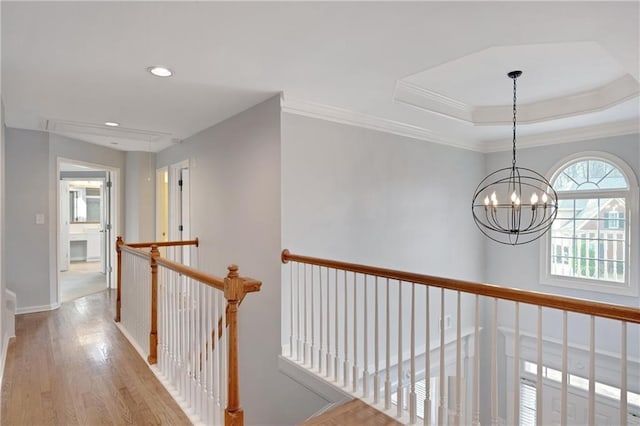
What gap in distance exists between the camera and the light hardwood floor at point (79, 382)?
223 cm

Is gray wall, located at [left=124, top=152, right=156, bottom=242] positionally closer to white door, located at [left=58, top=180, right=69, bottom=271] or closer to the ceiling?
the ceiling

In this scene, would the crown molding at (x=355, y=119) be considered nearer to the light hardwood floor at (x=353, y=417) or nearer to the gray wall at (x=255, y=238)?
the gray wall at (x=255, y=238)

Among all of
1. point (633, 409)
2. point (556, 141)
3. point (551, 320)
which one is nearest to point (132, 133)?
point (556, 141)

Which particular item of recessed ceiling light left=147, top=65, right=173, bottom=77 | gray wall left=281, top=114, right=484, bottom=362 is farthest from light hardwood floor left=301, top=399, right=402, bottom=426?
recessed ceiling light left=147, top=65, right=173, bottom=77

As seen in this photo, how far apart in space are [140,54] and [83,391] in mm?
2296

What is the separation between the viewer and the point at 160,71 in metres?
2.55

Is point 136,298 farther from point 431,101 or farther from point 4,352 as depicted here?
point 431,101

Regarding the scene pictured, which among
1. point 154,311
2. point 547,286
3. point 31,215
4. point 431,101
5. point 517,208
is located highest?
point 431,101

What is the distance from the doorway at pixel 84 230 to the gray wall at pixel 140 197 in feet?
1.10

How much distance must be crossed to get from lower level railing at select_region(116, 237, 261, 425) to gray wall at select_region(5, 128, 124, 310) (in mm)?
1761

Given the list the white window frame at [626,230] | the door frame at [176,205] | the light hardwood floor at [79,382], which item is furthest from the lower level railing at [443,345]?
the door frame at [176,205]

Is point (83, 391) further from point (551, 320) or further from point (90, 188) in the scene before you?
point (90, 188)

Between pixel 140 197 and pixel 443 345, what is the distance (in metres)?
5.43

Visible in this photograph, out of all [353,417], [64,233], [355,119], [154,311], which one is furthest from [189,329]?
[64,233]
